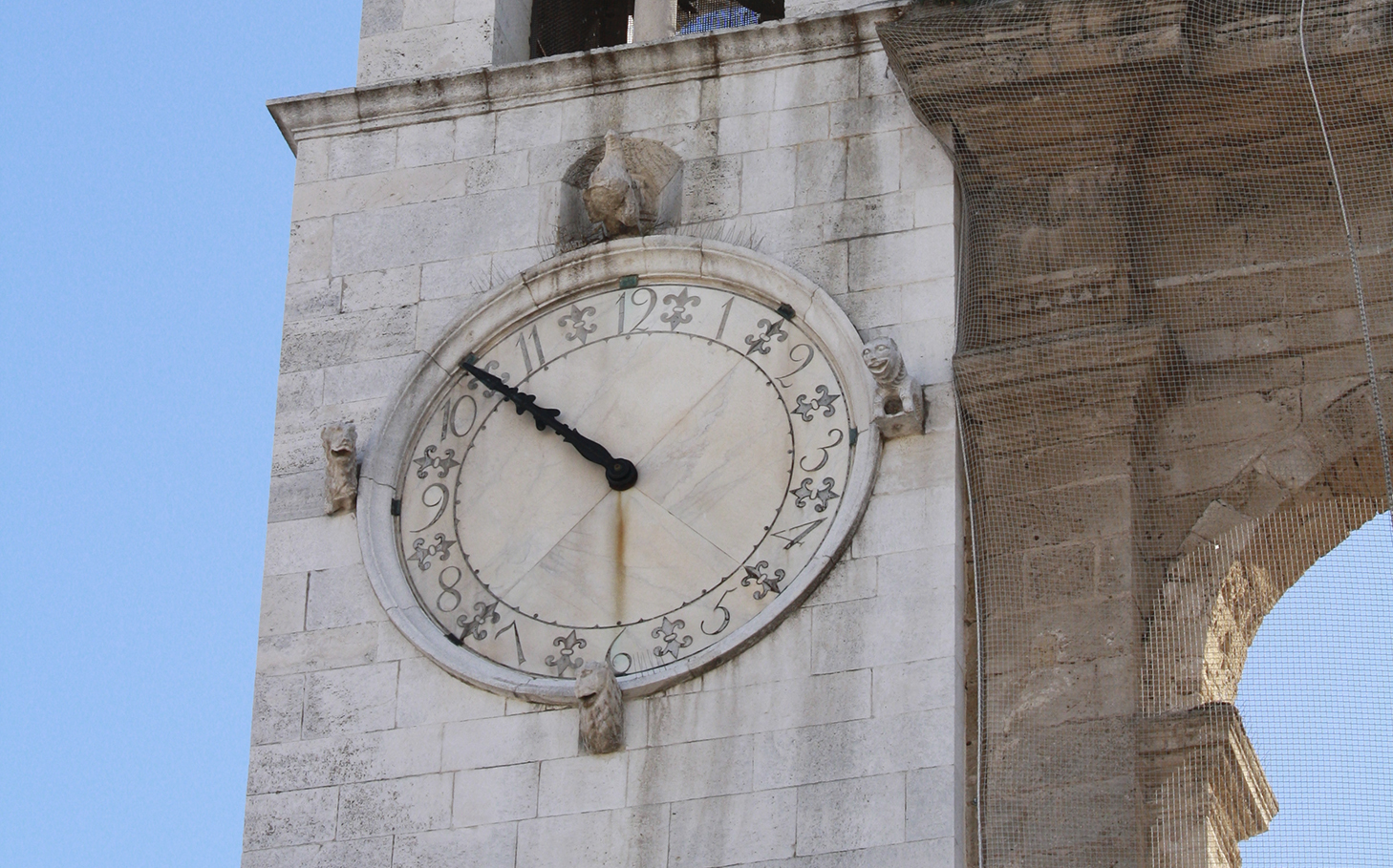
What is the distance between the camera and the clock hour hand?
15.3m

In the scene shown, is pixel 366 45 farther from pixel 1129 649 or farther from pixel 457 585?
pixel 1129 649

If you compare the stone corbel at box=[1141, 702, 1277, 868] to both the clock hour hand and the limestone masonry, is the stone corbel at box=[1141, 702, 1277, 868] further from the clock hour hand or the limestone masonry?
the clock hour hand

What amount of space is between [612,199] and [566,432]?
113 centimetres

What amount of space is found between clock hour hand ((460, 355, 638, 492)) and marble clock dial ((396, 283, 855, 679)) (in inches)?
1.9

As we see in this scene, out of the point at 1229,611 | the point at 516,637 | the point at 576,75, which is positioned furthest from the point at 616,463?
the point at 1229,611

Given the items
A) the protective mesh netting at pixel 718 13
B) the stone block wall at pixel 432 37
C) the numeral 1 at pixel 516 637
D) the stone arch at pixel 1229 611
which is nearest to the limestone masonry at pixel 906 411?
the stone arch at pixel 1229 611

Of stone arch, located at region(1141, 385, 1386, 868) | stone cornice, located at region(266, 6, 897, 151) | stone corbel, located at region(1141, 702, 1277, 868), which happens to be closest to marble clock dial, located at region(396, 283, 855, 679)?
stone cornice, located at region(266, 6, 897, 151)

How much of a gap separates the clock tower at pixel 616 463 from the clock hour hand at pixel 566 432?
18 millimetres

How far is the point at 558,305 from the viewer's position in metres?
16.0

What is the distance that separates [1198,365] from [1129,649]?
1452mm

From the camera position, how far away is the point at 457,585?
50.4 ft

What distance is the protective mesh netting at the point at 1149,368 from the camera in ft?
46.5

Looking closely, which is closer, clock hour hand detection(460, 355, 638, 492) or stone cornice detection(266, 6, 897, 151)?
clock hour hand detection(460, 355, 638, 492)

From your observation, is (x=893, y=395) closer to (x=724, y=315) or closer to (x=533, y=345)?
(x=724, y=315)
